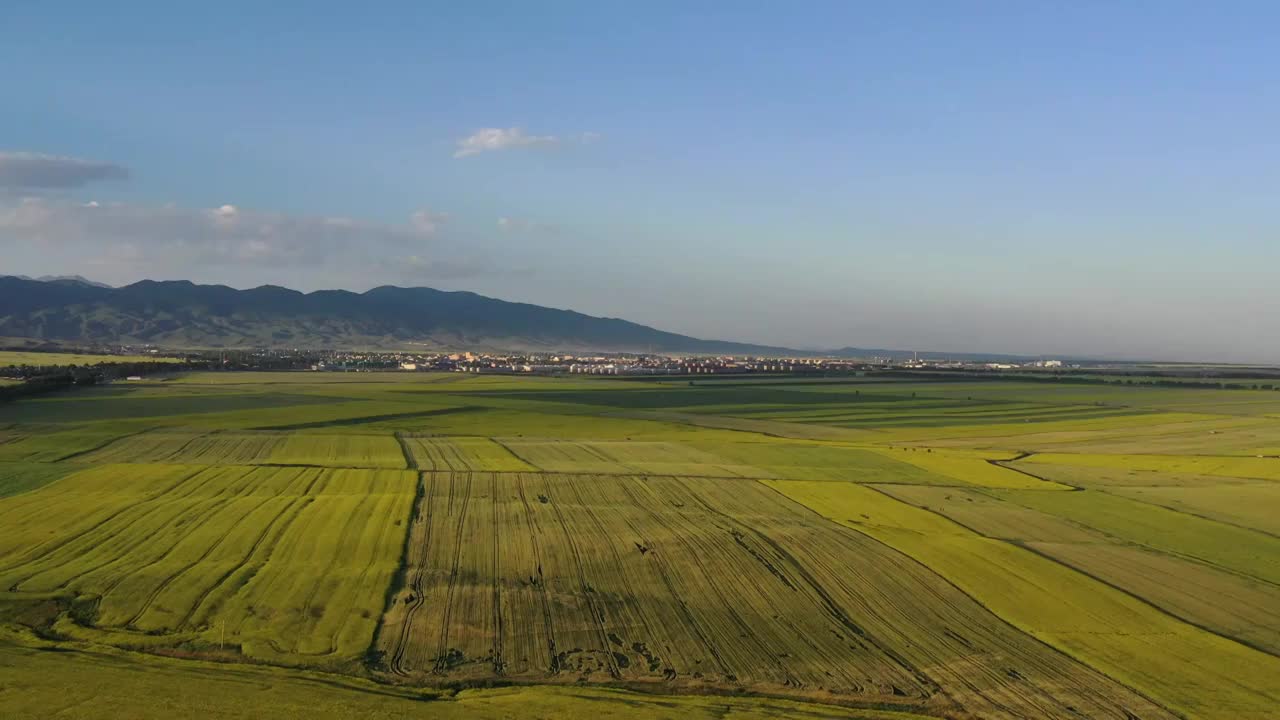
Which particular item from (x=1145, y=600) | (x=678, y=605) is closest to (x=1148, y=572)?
(x=1145, y=600)

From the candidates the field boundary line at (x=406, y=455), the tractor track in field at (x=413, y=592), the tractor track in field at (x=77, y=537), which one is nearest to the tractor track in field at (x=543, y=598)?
the tractor track in field at (x=413, y=592)

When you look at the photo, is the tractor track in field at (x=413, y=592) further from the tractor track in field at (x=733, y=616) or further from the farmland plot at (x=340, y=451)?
the farmland plot at (x=340, y=451)

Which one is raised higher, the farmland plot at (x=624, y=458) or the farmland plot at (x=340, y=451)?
the farmland plot at (x=624, y=458)

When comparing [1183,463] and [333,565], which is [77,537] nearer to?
[333,565]

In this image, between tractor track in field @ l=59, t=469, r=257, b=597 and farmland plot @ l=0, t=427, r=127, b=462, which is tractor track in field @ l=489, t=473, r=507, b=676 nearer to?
tractor track in field @ l=59, t=469, r=257, b=597

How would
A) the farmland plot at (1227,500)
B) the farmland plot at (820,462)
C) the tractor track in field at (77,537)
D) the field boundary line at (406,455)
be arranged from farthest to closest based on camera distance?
the farmland plot at (820,462) → the field boundary line at (406,455) → the farmland plot at (1227,500) → the tractor track in field at (77,537)

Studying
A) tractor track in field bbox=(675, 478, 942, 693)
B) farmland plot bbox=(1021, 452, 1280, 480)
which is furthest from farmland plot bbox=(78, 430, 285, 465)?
farmland plot bbox=(1021, 452, 1280, 480)

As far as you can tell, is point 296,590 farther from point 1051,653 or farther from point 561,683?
point 1051,653
